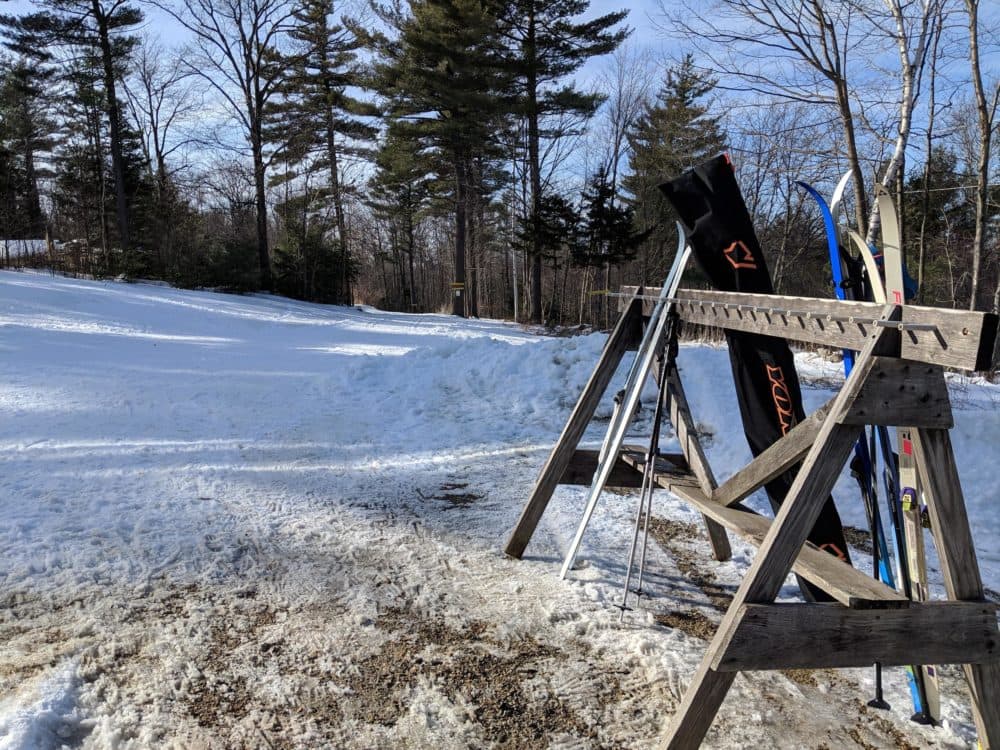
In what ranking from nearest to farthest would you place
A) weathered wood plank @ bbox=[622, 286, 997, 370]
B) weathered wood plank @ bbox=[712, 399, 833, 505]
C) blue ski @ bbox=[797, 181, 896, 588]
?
weathered wood plank @ bbox=[622, 286, 997, 370] → weathered wood plank @ bbox=[712, 399, 833, 505] → blue ski @ bbox=[797, 181, 896, 588]

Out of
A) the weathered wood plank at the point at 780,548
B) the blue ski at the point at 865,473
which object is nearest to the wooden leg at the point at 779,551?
the weathered wood plank at the point at 780,548

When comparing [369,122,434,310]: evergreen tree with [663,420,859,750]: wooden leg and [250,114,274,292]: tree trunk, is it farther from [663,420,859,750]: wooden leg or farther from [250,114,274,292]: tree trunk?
[663,420,859,750]: wooden leg

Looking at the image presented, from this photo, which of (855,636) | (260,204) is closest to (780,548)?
(855,636)

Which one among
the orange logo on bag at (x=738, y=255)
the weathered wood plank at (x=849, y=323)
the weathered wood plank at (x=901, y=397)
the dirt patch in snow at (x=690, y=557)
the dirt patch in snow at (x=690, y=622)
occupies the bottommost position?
the dirt patch in snow at (x=690, y=557)

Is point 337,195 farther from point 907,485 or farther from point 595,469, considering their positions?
point 907,485

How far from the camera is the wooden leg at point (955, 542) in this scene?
1767 mm

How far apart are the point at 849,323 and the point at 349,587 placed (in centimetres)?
234

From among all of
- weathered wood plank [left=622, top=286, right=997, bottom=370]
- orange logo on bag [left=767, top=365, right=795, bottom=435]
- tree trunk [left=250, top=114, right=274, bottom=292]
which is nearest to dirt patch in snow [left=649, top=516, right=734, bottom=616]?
orange logo on bag [left=767, top=365, right=795, bottom=435]

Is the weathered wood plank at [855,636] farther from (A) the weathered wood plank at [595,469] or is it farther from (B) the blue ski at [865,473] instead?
(A) the weathered wood plank at [595,469]

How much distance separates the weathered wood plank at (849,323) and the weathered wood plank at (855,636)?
0.73 meters

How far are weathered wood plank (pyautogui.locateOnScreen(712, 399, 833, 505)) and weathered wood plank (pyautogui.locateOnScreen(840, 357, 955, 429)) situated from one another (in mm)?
285

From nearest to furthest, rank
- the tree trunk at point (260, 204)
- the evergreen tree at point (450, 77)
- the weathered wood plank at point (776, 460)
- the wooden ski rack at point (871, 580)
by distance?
the wooden ski rack at point (871, 580) < the weathered wood plank at point (776, 460) < the evergreen tree at point (450, 77) < the tree trunk at point (260, 204)

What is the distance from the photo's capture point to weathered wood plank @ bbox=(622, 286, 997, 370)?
1.49 meters

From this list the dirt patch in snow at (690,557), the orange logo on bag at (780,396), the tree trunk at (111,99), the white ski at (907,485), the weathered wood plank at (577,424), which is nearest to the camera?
the white ski at (907,485)
